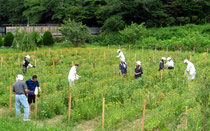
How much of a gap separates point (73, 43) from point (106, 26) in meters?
8.79

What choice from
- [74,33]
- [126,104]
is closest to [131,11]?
[74,33]

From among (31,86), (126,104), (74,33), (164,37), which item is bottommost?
(126,104)

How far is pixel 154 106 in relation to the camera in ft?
30.9

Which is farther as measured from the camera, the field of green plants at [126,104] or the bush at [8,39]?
the bush at [8,39]

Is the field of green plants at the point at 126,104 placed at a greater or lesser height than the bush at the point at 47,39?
lesser

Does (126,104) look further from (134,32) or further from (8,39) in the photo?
(8,39)

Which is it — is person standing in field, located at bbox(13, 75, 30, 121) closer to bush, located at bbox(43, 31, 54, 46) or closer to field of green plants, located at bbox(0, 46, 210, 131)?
field of green plants, located at bbox(0, 46, 210, 131)

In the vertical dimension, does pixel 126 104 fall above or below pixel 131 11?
below

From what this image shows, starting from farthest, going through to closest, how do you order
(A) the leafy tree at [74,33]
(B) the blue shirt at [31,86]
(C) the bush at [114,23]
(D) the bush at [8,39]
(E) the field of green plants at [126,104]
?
(C) the bush at [114,23]
(A) the leafy tree at [74,33]
(D) the bush at [8,39]
(B) the blue shirt at [31,86]
(E) the field of green plants at [126,104]

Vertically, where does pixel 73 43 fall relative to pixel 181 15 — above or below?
below

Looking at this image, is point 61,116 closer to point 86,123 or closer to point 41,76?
point 86,123

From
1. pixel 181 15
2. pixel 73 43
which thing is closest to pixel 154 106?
pixel 73 43

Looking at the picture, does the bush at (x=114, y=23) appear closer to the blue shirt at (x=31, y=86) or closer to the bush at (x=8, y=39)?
the bush at (x=8, y=39)

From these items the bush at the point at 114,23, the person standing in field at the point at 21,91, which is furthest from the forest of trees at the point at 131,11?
the person standing in field at the point at 21,91
